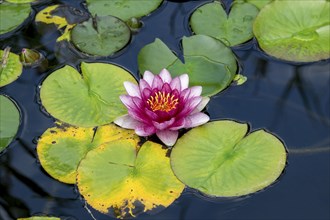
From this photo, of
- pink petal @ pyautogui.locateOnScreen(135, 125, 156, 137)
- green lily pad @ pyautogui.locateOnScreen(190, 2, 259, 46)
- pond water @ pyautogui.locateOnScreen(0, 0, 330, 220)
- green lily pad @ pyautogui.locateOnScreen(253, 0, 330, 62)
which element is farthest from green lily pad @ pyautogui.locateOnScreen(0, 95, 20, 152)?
green lily pad @ pyautogui.locateOnScreen(253, 0, 330, 62)

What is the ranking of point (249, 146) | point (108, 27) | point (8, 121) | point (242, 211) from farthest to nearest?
point (108, 27) → point (8, 121) → point (249, 146) → point (242, 211)

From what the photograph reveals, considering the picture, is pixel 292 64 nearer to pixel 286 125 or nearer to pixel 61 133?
pixel 286 125

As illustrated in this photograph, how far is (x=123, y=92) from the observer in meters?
2.93

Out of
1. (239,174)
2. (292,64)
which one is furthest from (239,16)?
(239,174)

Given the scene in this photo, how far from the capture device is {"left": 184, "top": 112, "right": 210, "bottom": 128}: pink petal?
273 centimetres

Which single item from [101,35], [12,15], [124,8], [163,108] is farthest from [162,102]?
[12,15]

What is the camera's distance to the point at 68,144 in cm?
274

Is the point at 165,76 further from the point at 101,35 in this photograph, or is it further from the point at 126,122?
the point at 101,35

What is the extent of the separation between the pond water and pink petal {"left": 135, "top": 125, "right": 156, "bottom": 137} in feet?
1.21

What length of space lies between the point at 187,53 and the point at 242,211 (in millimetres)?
1040

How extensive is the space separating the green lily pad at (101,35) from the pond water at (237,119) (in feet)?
0.23

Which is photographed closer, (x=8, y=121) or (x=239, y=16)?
(x=8, y=121)

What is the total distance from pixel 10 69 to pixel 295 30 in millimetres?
1782

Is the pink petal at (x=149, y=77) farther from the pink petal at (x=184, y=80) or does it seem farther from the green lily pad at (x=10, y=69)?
the green lily pad at (x=10, y=69)
